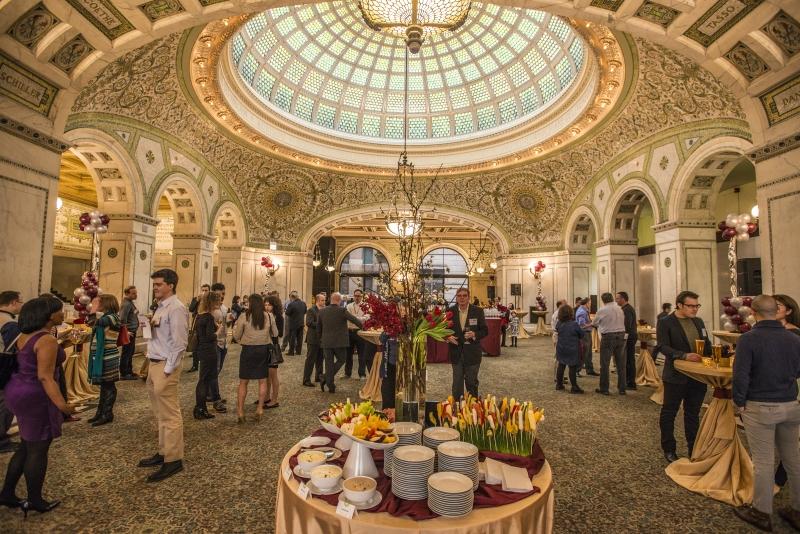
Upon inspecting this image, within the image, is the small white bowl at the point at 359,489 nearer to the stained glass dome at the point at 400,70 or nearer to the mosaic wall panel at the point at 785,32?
the mosaic wall panel at the point at 785,32

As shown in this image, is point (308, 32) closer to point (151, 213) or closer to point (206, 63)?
point (206, 63)

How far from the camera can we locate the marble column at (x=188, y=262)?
12.3 meters

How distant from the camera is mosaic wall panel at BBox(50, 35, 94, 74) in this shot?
16.7 feet

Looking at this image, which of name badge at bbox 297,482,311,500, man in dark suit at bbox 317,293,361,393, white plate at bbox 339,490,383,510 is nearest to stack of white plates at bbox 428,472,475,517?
white plate at bbox 339,490,383,510

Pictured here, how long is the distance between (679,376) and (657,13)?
446 cm

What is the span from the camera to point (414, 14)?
584cm

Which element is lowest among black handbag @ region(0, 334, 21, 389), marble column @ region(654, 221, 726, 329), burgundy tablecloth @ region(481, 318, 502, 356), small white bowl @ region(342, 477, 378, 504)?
burgundy tablecloth @ region(481, 318, 502, 356)

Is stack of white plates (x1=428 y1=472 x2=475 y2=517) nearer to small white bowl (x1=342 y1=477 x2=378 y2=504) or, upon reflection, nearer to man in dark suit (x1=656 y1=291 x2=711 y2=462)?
small white bowl (x1=342 y1=477 x2=378 y2=504)

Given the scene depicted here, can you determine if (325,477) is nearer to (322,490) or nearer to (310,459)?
(322,490)

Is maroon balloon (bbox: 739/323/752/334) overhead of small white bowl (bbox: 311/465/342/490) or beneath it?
overhead

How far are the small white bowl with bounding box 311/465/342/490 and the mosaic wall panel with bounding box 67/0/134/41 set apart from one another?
5763 mm

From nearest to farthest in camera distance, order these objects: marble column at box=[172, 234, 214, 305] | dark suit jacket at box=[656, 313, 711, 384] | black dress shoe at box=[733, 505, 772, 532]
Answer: black dress shoe at box=[733, 505, 772, 532], dark suit jacket at box=[656, 313, 711, 384], marble column at box=[172, 234, 214, 305]

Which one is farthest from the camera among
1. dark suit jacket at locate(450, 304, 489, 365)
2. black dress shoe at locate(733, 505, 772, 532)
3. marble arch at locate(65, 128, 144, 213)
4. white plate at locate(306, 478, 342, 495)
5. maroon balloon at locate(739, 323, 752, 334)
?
marble arch at locate(65, 128, 144, 213)

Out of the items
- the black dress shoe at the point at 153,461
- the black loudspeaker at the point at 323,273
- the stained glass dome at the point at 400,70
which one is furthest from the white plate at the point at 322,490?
the black loudspeaker at the point at 323,273
